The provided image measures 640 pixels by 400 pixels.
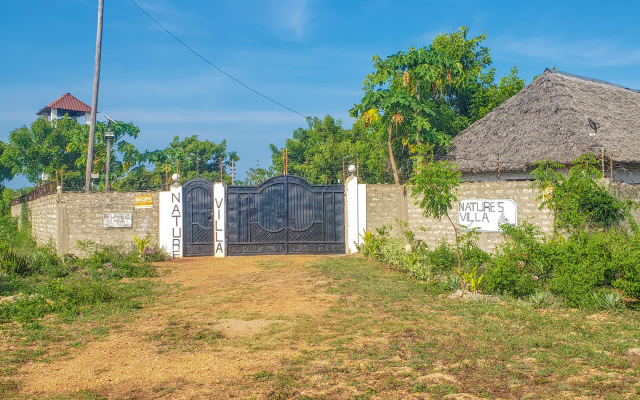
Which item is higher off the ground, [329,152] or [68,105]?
[68,105]

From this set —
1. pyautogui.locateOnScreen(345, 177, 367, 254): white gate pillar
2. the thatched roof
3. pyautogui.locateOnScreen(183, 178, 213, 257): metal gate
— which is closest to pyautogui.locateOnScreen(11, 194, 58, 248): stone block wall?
pyautogui.locateOnScreen(183, 178, 213, 257): metal gate

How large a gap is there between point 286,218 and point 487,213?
19.7 feet

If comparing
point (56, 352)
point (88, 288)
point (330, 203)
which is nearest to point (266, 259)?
point (330, 203)

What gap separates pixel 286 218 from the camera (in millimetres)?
15930

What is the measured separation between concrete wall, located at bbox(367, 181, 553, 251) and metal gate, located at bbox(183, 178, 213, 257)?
4.66m

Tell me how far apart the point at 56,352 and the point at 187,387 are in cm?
224

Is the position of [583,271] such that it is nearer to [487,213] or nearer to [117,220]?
[487,213]

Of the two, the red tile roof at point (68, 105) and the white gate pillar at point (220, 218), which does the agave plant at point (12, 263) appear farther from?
the red tile roof at point (68, 105)

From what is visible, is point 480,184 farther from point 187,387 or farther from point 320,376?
point 187,387

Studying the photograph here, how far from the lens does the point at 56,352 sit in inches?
251

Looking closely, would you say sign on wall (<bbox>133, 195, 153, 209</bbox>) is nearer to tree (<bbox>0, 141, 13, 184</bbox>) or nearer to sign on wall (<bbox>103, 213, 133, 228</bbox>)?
sign on wall (<bbox>103, 213, 133, 228</bbox>)

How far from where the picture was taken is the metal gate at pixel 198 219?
625 inches

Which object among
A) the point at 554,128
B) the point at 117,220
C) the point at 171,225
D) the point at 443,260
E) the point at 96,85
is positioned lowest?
the point at 443,260

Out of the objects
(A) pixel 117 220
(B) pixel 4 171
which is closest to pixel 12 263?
(A) pixel 117 220
